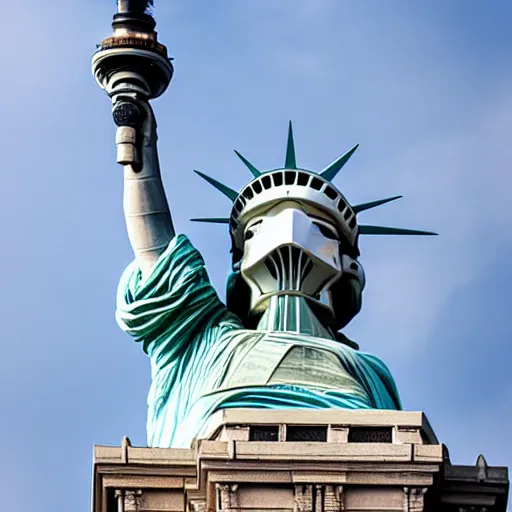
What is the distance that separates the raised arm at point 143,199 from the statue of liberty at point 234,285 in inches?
0.6

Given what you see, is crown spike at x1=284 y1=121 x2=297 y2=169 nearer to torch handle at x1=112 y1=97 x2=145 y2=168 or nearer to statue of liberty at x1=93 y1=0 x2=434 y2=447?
statue of liberty at x1=93 y1=0 x2=434 y2=447

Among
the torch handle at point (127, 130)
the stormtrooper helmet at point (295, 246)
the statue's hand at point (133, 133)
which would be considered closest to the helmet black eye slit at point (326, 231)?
the stormtrooper helmet at point (295, 246)

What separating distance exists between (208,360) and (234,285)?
2.44 meters

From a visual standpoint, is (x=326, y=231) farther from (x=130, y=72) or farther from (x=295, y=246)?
Answer: (x=130, y=72)

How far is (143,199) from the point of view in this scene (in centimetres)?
4053

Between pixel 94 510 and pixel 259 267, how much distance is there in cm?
638

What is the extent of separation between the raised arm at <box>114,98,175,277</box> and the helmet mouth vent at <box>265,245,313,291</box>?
60.2 inches

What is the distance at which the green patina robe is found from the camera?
1490 inches

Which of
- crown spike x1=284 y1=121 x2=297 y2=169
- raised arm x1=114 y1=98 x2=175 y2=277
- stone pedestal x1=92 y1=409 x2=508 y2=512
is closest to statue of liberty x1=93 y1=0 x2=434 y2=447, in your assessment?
raised arm x1=114 y1=98 x2=175 y2=277

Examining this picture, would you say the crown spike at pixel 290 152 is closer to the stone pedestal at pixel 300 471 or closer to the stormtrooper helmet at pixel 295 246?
the stormtrooper helmet at pixel 295 246

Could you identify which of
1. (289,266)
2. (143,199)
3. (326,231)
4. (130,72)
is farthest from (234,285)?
(130,72)

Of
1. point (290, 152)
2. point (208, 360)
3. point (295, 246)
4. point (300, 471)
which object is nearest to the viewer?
point (300, 471)

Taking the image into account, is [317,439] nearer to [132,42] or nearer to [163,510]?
[163,510]

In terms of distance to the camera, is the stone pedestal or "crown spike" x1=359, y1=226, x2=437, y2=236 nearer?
the stone pedestal
